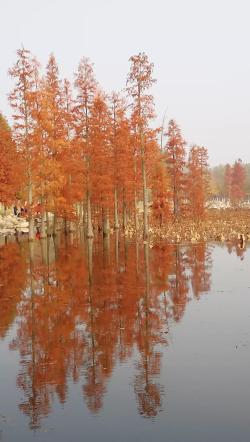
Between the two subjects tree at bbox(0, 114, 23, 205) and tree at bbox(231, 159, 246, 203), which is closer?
tree at bbox(0, 114, 23, 205)

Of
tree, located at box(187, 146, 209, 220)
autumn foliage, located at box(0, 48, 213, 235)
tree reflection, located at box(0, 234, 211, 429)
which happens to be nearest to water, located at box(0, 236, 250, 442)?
tree reflection, located at box(0, 234, 211, 429)

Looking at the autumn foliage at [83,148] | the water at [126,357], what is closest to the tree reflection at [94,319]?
the water at [126,357]

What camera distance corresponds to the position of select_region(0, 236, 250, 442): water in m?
6.10

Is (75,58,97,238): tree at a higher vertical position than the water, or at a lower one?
higher

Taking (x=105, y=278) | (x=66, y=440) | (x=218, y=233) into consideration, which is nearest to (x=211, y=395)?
(x=66, y=440)

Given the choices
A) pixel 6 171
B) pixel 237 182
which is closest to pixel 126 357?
pixel 6 171

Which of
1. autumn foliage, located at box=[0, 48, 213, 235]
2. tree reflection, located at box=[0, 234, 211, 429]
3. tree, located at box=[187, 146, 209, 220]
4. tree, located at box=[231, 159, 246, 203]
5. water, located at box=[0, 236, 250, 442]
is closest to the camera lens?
water, located at box=[0, 236, 250, 442]

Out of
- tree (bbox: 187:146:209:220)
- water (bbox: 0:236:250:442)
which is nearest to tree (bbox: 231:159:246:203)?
tree (bbox: 187:146:209:220)

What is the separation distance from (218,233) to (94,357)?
95.1 feet

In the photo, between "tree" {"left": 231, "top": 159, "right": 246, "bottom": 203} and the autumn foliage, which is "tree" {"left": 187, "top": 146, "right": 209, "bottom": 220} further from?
"tree" {"left": 231, "top": 159, "right": 246, "bottom": 203}

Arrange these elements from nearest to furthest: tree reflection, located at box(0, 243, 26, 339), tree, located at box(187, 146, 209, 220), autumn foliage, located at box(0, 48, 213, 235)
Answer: tree reflection, located at box(0, 243, 26, 339) → autumn foliage, located at box(0, 48, 213, 235) → tree, located at box(187, 146, 209, 220)

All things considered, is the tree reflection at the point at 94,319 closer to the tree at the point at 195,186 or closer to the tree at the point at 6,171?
the tree at the point at 6,171

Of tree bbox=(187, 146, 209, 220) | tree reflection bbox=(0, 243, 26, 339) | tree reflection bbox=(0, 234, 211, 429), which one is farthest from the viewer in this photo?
tree bbox=(187, 146, 209, 220)

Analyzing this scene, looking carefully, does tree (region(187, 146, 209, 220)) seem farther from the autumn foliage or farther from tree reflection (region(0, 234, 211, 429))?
tree reflection (region(0, 234, 211, 429))
